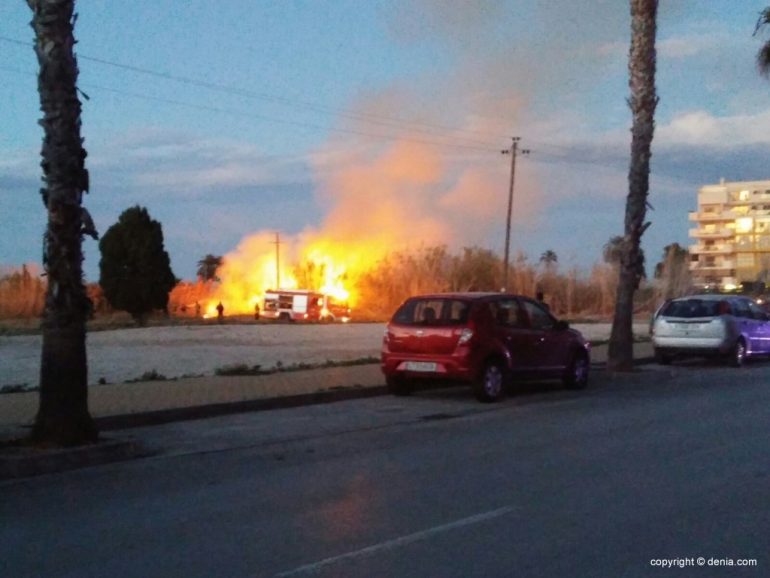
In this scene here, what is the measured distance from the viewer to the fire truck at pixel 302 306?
213 feet

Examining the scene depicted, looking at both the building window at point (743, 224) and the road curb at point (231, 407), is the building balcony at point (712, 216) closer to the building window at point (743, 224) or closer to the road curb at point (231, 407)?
the building window at point (743, 224)

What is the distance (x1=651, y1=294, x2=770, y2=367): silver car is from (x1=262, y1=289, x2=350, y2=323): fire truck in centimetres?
4017

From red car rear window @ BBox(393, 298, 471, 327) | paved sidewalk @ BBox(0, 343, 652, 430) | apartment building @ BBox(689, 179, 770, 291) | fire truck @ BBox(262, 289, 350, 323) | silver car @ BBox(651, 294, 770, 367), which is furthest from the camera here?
apartment building @ BBox(689, 179, 770, 291)

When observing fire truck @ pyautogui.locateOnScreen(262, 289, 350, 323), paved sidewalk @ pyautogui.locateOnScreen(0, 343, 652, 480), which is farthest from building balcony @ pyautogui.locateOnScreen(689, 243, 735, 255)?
paved sidewalk @ pyautogui.locateOnScreen(0, 343, 652, 480)

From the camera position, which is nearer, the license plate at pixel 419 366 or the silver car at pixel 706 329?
the license plate at pixel 419 366

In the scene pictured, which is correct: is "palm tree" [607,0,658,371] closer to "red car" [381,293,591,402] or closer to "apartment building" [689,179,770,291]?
"red car" [381,293,591,402]

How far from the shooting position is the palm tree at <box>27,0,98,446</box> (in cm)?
1112

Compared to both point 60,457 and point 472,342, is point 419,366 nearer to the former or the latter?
point 472,342

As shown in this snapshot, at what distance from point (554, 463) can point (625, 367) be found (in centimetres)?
1189

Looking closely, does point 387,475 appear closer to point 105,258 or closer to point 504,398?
point 504,398

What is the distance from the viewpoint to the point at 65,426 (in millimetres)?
11164

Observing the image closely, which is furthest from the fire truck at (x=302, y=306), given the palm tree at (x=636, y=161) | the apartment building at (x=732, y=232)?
the palm tree at (x=636, y=161)

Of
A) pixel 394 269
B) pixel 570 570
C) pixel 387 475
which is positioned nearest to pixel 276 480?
pixel 387 475

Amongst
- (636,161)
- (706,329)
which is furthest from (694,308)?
(636,161)
